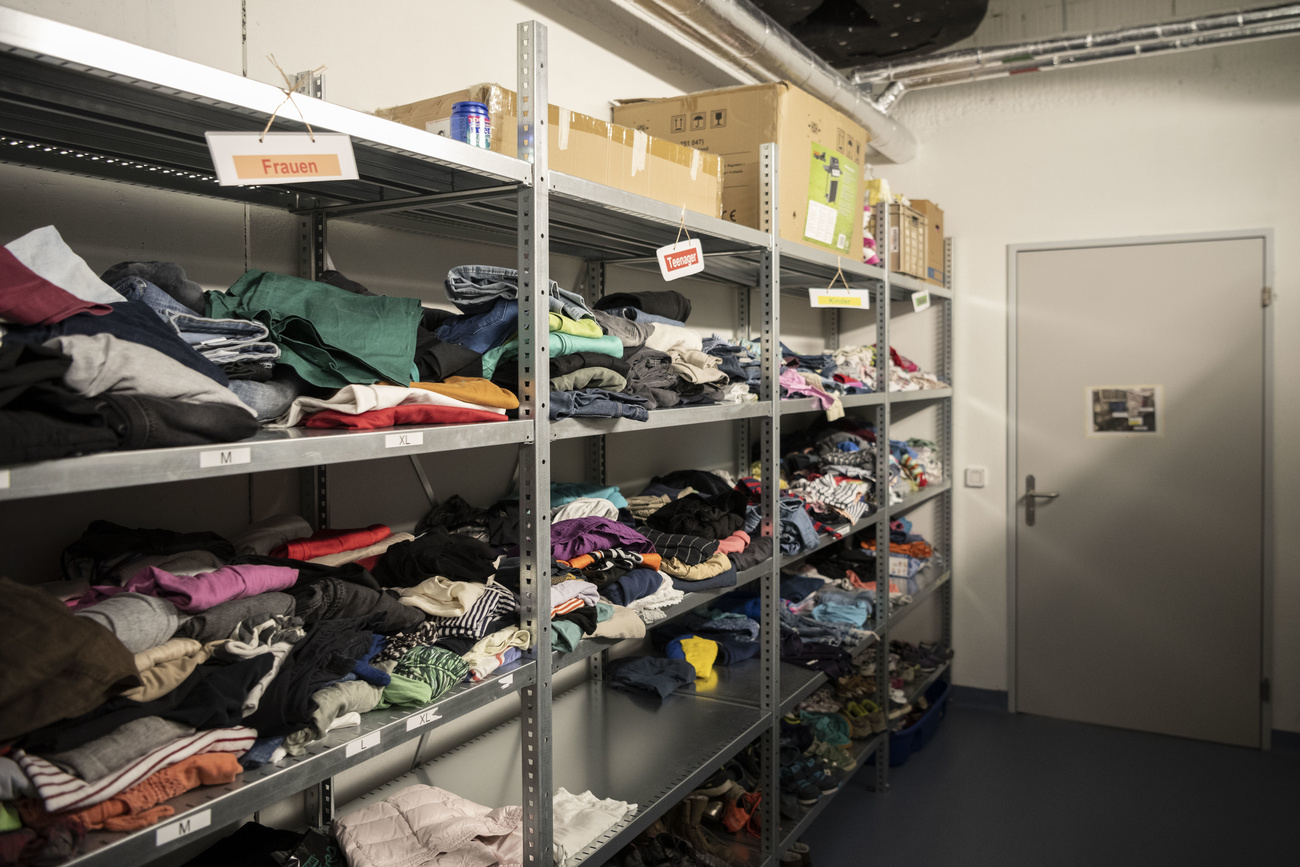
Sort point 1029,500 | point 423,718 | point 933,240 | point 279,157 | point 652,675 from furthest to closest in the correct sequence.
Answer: point 1029,500
point 933,240
point 652,675
point 423,718
point 279,157

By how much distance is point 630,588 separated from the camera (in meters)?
2.01

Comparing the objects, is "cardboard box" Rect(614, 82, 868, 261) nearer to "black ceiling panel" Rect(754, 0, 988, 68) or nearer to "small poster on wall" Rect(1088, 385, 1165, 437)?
"black ceiling panel" Rect(754, 0, 988, 68)

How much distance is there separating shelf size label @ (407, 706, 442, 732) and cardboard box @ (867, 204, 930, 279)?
2849mm

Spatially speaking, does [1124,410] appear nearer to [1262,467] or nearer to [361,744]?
[1262,467]

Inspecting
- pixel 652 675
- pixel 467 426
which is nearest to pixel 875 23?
pixel 652 675

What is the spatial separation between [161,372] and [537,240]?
27.6 inches

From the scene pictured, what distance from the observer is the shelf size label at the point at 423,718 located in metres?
1.35

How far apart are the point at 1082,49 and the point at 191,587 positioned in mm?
4068

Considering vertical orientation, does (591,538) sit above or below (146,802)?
above

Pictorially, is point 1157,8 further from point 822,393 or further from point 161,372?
point 161,372

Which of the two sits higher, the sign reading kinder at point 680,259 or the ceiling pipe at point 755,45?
the ceiling pipe at point 755,45

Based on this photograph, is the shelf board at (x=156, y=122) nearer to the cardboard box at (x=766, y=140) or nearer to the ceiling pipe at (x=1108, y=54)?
the cardboard box at (x=766, y=140)

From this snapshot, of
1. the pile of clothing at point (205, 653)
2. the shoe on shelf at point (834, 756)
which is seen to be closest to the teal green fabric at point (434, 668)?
the pile of clothing at point (205, 653)

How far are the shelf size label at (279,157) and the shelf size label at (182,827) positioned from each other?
78cm
